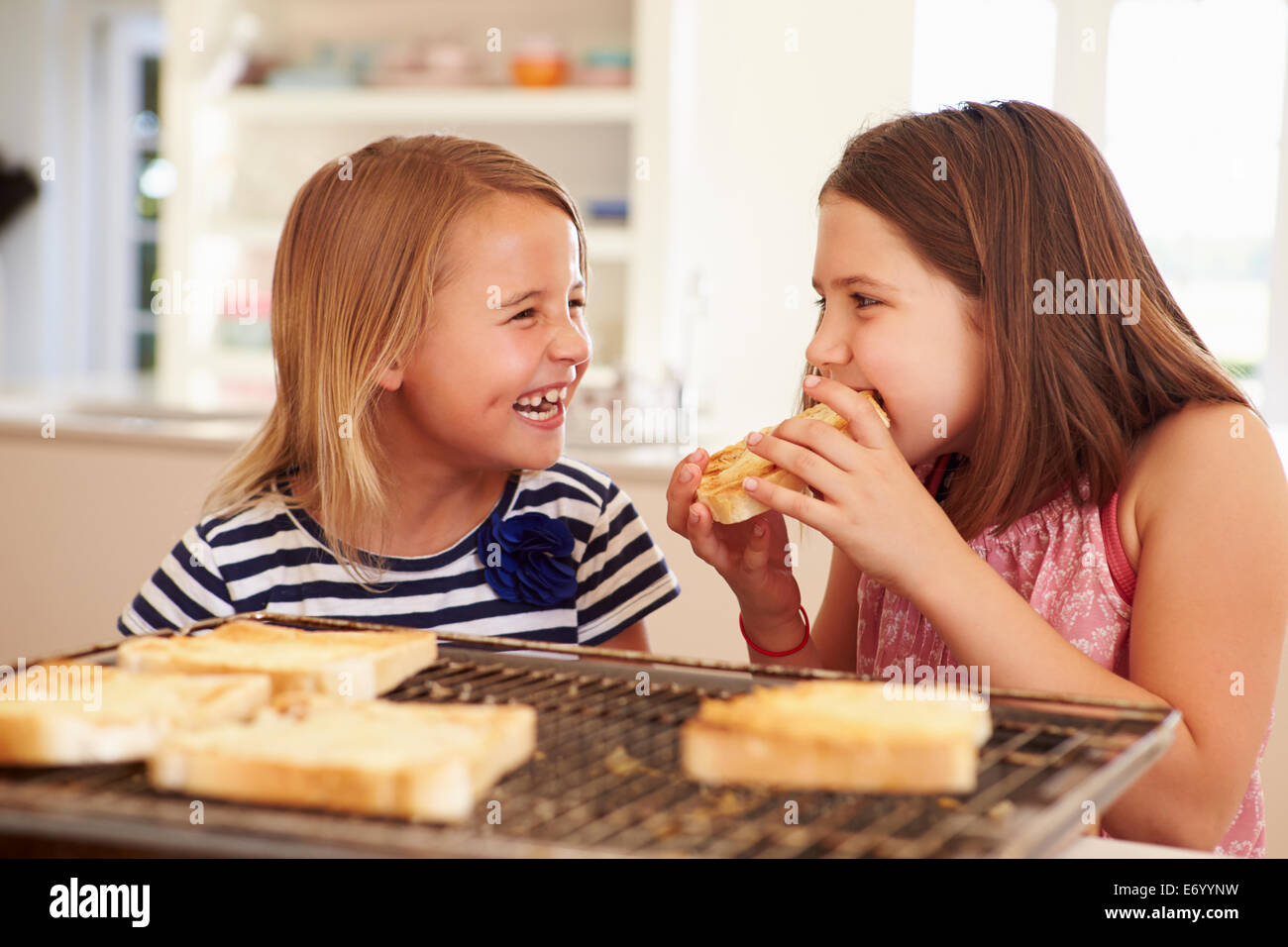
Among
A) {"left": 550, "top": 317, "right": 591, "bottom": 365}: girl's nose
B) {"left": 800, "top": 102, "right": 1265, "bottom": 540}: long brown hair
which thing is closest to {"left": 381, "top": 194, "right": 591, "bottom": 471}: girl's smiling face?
{"left": 550, "top": 317, "right": 591, "bottom": 365}: girl's nose

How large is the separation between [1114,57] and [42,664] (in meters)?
3.23

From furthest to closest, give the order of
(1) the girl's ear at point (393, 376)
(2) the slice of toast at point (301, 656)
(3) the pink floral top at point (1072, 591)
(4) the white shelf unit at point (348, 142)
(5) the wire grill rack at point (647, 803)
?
(4) the white shelf unit at point (348, 142), (1) the girl's ear at point (393, 376), (3) the pink floral top at point (1072, 591), (2) the slice of toast at point (301, 656), (5) the wire grill rack at point (647, 803)

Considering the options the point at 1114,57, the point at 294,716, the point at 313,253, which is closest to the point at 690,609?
the point at 313,253

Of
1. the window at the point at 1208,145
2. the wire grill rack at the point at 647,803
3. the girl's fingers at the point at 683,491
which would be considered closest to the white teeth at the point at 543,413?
the girl's fingers at the point at 683,491

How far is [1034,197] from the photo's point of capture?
1.36 metres

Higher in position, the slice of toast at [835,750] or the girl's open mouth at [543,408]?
the girl's open mouth at [543,408]

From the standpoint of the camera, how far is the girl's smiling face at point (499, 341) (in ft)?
4.99

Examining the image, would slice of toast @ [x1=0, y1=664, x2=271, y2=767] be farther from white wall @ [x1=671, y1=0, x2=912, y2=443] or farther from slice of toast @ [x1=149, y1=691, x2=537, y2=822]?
white wall @ [x1=671, y1=0, x2=912, y2=443]

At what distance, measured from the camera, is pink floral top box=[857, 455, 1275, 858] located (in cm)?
130

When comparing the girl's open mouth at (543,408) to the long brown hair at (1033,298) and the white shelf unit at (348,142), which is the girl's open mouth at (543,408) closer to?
the long brown hair at (1033,298)

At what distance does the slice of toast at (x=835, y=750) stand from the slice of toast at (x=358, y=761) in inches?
4.7

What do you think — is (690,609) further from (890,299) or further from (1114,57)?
(1114,57)

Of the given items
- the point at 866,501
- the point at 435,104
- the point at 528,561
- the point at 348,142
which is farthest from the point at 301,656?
the point at 348,142

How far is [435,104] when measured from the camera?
13.1 feet
